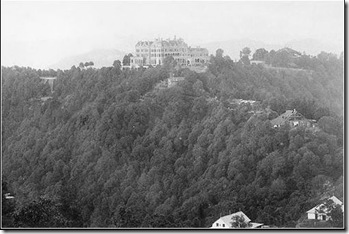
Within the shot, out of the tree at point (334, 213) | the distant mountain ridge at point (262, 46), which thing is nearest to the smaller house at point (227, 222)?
the tree at point (334, 213)

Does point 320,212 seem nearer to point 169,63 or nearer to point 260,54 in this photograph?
point 260,54

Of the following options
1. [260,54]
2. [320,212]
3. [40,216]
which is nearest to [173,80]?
[260,54]

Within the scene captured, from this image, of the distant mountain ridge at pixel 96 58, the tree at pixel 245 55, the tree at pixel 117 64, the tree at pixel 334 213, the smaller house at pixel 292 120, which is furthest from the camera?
the tree at pixel 117 64

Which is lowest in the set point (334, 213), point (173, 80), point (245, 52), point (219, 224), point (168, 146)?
point (219, 224)

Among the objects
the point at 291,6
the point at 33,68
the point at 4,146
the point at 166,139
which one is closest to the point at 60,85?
the point at 33,68

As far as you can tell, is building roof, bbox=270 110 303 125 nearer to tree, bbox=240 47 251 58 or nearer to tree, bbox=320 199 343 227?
tree, bbox=240 47 251 58

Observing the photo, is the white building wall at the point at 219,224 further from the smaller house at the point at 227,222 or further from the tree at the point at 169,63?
the tree at the point at 169,63

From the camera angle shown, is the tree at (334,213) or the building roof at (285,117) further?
the building roof at (285,117)

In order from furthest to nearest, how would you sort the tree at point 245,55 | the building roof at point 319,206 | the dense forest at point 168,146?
the tree at point 245,55 → the dense forest at point 168,146 → the building roof at point 319,206
